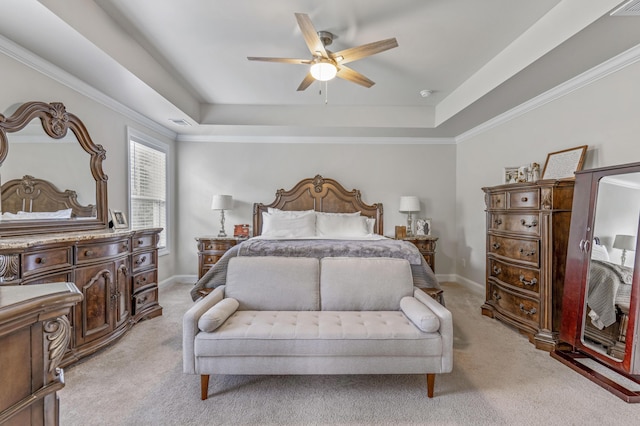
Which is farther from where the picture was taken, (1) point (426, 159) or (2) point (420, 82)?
(1) point (426, 159)

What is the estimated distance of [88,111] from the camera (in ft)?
10.9

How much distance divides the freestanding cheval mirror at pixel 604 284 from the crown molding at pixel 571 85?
100 cm

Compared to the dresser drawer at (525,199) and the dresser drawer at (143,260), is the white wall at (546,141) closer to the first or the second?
the dresser drawer at (525,199)

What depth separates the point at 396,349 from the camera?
205 cm

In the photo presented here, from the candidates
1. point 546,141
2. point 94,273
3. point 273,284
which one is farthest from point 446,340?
point 94,273

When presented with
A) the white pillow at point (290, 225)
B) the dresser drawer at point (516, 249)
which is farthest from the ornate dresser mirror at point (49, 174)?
the dresser drawer at point (516, 249)

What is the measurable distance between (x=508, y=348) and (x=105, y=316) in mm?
3749

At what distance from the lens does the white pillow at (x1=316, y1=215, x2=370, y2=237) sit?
468 centimetres

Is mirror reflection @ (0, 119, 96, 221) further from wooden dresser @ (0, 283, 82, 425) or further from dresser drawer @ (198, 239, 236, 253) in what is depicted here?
wooden dresser @ (0, 283, 82, 425)

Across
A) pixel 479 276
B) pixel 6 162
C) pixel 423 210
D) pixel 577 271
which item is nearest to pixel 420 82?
pixel 423 210

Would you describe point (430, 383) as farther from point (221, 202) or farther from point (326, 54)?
point (221, 202)

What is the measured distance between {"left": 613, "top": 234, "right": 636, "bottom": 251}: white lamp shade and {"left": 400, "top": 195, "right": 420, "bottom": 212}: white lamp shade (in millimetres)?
2780

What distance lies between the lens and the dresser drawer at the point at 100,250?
8.55 ft

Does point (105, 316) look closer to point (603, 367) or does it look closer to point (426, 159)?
point (603, 367)
